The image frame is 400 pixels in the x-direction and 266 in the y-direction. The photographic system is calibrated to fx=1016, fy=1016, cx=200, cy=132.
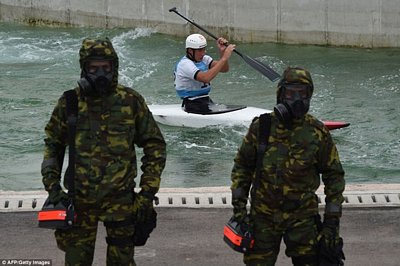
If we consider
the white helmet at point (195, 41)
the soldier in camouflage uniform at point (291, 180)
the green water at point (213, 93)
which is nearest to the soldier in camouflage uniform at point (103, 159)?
the soldier in camouflage uniform at point (291, 180)

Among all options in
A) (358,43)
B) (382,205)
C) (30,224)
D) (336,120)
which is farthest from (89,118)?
(358,43)

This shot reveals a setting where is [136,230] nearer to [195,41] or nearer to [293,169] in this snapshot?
[293,169]

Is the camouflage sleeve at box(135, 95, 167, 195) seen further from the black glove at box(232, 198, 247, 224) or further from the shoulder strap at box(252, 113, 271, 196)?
the shoulder strap at box(252, 113, 271, 196)

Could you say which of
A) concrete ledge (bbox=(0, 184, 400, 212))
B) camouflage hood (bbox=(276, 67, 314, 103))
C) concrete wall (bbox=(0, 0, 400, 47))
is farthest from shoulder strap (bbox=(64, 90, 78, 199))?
concrete wall (bbox=(0, 0, 400, 47))

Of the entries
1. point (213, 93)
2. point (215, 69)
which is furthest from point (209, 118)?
point (213, 93)

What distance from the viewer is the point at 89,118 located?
5527 millimetres

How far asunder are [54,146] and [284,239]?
1362mm

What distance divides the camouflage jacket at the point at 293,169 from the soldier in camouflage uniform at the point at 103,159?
0.56 m

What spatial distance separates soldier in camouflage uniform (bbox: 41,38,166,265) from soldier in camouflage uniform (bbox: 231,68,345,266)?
0.56m

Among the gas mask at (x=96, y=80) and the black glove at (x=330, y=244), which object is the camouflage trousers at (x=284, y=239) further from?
the gas mask at (x=96, y=80)

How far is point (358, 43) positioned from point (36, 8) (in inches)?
320

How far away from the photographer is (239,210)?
5.46 metres

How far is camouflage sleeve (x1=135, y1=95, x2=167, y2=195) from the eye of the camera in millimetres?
5609

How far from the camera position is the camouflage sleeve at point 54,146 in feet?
18.2
